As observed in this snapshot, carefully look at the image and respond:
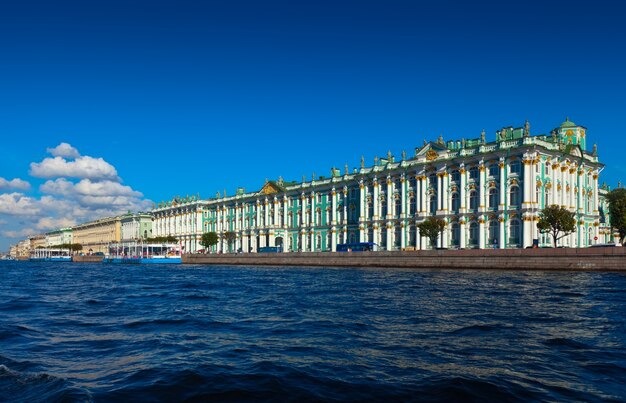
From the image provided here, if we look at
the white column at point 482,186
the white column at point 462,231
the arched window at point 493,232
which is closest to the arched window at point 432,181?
the white column at point 462,231

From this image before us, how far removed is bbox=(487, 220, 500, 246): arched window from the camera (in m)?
60.4

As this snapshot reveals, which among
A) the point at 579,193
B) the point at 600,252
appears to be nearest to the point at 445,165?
the point at 579,193

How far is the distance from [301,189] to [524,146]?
42138mm

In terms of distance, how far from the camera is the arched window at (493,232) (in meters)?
60.4

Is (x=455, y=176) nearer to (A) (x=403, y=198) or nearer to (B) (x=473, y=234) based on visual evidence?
(B) (x=473, y=234)

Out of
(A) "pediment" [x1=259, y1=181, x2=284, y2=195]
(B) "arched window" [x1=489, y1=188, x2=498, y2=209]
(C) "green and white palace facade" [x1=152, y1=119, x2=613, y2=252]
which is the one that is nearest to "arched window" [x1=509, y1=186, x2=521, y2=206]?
(C) "green and white palace facade" [x1=152, y1=119, x2=613, y2=252]

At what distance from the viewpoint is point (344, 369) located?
10.2 m

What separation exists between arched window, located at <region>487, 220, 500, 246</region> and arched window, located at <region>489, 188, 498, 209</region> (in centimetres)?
176

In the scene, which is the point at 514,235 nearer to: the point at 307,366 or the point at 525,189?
the point at 525,189

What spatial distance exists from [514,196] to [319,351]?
5203cm

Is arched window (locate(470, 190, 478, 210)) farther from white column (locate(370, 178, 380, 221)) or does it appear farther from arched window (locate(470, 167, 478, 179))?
white column (locate(370, 178, 380, 221))

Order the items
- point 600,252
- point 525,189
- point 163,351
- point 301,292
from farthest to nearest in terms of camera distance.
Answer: point 525,189 → point 600,252 → point 301,292 → point 163,351

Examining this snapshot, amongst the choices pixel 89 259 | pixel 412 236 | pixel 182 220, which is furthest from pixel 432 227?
pixel 89 259

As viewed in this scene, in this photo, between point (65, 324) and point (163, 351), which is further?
point (65, 324)
